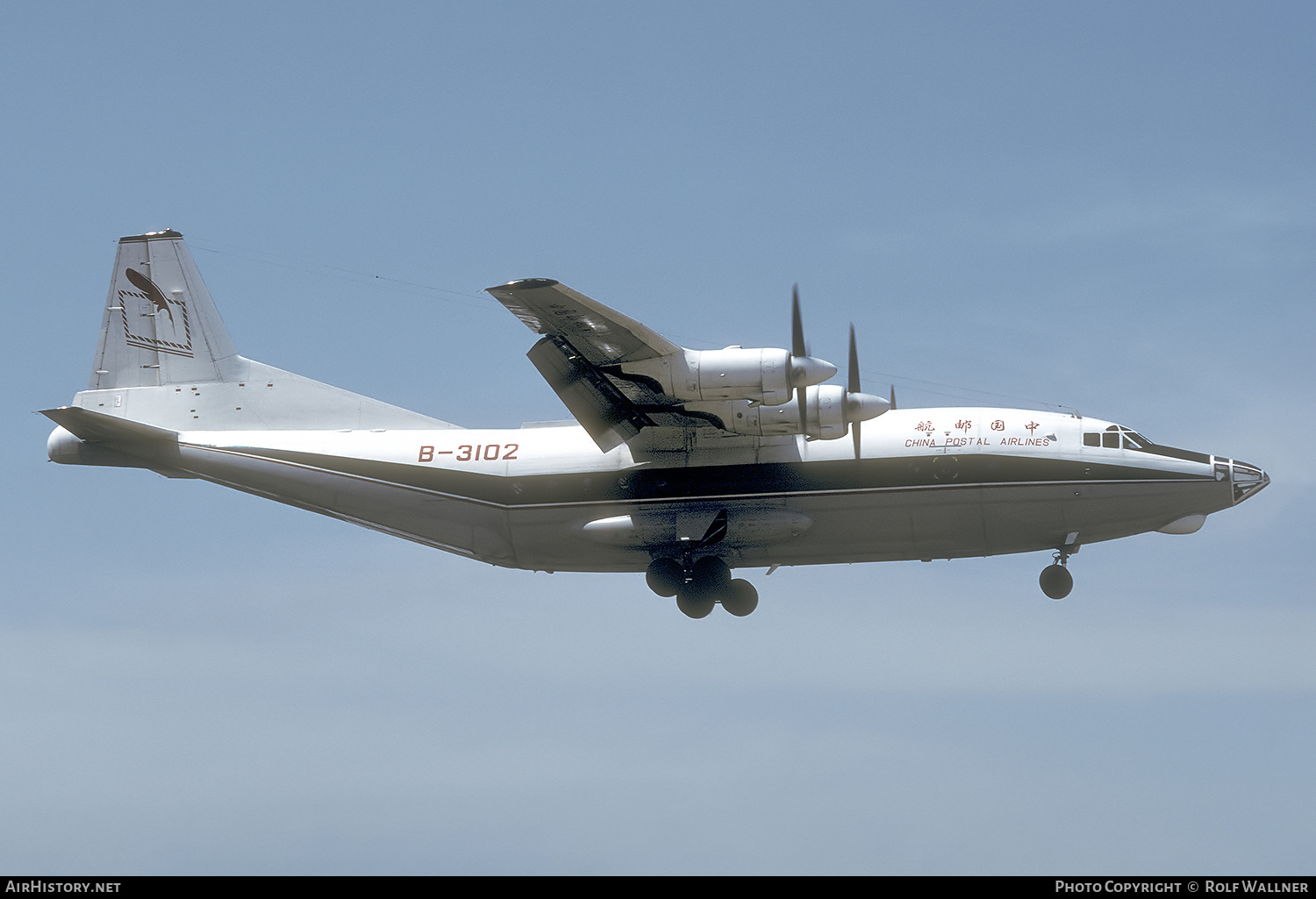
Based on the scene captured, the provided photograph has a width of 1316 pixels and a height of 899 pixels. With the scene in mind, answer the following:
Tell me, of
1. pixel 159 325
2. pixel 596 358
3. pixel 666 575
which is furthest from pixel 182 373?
pixel 666 575

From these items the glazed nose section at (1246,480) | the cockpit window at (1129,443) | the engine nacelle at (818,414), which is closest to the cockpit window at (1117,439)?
the cockpit window at (1129,443)

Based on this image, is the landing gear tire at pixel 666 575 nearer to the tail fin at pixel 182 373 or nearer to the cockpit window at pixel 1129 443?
the tail fin at pixel 182 373

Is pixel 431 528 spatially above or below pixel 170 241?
below

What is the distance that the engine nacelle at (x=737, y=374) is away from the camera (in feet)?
77.2

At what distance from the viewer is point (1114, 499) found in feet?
82.9

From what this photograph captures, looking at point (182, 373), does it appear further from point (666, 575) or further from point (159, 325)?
point (666, 575)

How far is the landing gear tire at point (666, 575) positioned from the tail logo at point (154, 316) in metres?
10.4

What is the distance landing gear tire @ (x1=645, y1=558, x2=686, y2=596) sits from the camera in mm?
26406

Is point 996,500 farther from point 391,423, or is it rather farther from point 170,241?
point 170,241

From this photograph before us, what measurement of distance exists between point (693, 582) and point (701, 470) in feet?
6.29

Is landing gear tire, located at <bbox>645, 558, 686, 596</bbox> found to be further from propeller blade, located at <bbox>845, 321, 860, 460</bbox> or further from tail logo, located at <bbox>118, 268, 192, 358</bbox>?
tail logo, located at <bbox>118, 268, 192, 358</bbox>
